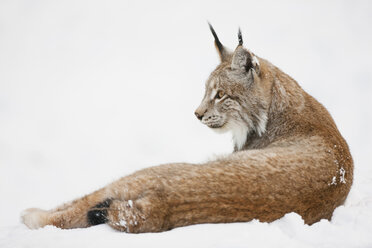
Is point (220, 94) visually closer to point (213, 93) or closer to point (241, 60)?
point (213, 93)

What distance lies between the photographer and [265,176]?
2.93m

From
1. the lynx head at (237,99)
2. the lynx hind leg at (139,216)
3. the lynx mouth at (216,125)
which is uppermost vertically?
the lynx head at (237,99)

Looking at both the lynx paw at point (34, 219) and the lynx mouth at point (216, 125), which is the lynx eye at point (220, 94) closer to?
the lynx mouth at point (216, 125)

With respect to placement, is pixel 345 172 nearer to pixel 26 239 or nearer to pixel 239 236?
pixel 239 236

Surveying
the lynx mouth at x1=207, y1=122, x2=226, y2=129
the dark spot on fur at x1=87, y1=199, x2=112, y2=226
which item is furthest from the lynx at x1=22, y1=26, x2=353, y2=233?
the lynx mouth at x1=207, y1=122, x2=226, y2=129

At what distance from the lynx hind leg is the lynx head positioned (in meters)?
1.89

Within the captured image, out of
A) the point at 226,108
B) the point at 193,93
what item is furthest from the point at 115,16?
the point at 226,108

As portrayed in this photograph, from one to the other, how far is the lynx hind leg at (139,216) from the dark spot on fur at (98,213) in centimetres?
15

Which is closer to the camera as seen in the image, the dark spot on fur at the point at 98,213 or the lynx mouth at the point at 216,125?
the dark spot on fur at the point at 98,213

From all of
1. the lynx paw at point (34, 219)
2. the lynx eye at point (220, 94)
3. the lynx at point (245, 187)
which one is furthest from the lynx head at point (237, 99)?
the lynx paw at point (34, 219)

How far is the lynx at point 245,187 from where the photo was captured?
2.71 metres

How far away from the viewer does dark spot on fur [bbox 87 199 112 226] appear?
2.88 meters

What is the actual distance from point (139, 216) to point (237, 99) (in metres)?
2.07

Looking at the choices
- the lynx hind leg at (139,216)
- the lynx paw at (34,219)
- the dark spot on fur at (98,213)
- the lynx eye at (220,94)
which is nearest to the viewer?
the lynx hind leg at (139,216)
